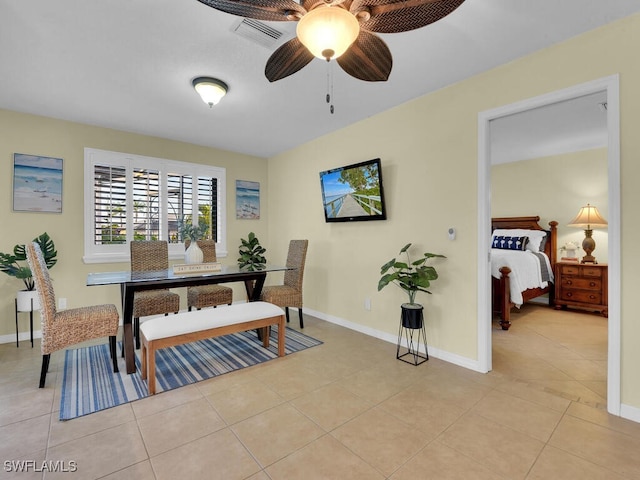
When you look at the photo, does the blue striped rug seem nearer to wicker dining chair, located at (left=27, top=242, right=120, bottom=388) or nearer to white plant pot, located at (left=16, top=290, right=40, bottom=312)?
wicker dining chair, located at (left=27, top=242, right=120, bottom=388)

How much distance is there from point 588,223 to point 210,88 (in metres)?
5.39

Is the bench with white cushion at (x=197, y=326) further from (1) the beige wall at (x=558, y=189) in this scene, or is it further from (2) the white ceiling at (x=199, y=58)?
(1) the beige wall at (x=558, y=189)

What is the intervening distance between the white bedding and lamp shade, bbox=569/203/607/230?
838 millimetres

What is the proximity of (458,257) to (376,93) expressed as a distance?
5.73 feet

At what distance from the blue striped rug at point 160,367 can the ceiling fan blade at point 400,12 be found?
273 centimetres

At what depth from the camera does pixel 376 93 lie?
9.88ft

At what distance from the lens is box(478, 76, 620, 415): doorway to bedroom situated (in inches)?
80.2

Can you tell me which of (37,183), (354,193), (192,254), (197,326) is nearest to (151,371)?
(197,326)

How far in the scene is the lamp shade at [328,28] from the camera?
1371 mm

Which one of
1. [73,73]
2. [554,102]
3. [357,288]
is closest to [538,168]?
[554,102]

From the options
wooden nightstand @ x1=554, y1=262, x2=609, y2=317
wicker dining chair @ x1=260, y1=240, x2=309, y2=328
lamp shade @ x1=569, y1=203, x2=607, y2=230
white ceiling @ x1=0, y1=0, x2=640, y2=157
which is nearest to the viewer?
white ceiling @ x1=0, y1=0, x2=640, y2=157

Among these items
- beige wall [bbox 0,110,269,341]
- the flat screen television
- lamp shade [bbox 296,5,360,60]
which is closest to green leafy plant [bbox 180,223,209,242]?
beige wall [bbox 0,110,269,341]

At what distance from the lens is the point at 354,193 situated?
3734 millimetres

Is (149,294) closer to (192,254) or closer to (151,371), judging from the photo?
(192,254)
